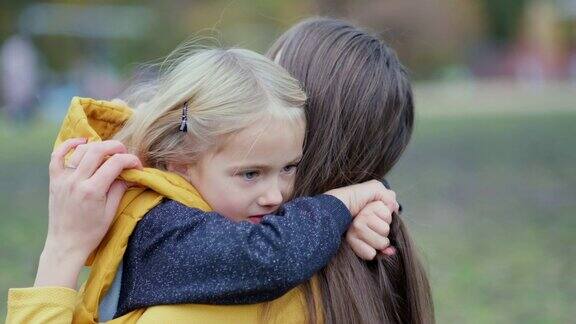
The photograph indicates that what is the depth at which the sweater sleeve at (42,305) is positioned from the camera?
2121mm

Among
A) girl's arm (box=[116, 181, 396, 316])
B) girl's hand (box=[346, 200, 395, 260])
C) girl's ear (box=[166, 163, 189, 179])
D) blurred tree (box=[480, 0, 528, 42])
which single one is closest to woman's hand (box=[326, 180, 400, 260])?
girl's hand (box=[346, 200, 395, 260])

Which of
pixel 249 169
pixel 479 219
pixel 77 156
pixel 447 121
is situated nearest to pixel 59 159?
Answer: pixel 77 156

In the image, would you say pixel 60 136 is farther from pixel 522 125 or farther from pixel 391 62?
pixel 522 125

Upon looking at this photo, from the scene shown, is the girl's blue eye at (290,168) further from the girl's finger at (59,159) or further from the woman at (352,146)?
the girl's finger at (59,159)

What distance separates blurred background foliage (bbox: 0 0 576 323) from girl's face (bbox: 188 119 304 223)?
66 centimetres

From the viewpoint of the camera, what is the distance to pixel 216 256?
2105 millimetres

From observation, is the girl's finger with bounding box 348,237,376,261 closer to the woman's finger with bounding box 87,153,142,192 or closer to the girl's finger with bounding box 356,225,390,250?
the girl's finger with bounding box 356,225,390,250

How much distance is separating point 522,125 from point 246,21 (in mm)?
21080

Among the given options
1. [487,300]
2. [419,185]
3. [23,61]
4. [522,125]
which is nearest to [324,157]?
[487,300]

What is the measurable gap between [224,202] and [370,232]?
1.13ft

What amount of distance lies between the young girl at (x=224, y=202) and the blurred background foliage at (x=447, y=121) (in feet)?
1.89

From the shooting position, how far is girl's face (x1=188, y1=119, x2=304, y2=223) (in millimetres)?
2211

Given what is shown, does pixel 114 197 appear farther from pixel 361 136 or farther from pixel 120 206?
pixel 361 136

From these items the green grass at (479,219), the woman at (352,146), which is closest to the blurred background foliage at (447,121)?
the green grass at (479,219)
